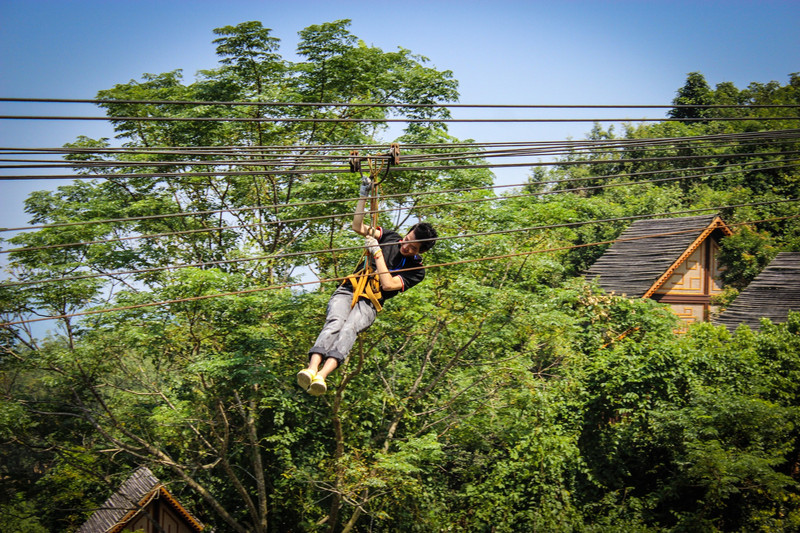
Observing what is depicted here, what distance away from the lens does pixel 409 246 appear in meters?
5.62

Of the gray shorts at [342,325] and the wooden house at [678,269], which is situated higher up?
the wooden house at [678,269]

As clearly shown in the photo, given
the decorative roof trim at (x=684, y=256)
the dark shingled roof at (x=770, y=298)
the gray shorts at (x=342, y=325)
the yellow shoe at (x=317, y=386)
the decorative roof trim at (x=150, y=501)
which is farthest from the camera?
the decorative roof trim at (x=684, y=256)

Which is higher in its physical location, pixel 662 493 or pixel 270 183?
pixel 270 183

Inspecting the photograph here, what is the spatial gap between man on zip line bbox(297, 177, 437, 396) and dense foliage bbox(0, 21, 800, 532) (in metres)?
3.67

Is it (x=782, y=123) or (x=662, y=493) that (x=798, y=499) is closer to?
(x=662, y=493)

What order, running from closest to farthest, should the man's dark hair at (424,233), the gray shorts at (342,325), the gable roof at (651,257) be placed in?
the gray shorts at (342,325)
the man's dark hair at (424,233)
the gable roof at (651,257)

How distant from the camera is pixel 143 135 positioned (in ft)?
40.0

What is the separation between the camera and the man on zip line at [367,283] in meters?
5.02

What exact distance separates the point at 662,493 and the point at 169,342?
8.50 m

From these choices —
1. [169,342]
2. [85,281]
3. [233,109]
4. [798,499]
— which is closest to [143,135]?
[233,109]

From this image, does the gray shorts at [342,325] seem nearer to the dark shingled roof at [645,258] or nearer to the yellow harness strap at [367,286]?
the yellow harness strap at [367,286]

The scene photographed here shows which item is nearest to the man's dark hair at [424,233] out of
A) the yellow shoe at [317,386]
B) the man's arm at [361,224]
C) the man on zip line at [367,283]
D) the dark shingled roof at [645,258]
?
the man on zip line at [367,283]

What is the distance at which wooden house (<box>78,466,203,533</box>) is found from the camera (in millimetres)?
11812

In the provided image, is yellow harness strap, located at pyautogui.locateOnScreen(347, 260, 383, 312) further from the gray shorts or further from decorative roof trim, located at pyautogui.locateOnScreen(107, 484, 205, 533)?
decorative roof trim, located at pyautogui.locateOnScreen(107, 484, 205, 533)
